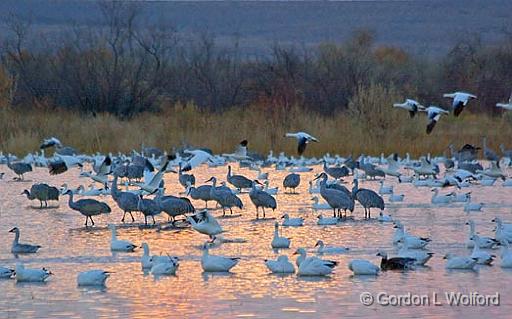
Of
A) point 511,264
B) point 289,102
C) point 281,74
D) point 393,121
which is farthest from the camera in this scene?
point 281,74

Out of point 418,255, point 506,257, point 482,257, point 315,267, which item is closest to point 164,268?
point 315,267

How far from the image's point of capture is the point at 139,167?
2323cm

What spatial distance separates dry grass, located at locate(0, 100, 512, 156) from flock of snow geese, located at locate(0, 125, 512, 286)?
1.29m

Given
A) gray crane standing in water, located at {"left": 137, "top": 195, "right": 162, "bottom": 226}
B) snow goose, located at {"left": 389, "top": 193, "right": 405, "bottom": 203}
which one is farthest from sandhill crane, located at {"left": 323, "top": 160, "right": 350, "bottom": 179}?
gray crane standing in water, located at {"left": 137, "top": 195, "right": 162, "bottom": 226}

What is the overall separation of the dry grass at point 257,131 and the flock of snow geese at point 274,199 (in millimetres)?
1286

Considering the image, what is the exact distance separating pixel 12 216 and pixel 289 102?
18478mm

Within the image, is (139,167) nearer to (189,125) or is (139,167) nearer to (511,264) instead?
(189,125)

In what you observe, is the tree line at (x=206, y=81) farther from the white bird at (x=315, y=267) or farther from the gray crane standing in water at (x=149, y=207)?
the white bird at (x=315, y=267)

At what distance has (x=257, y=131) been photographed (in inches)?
1212

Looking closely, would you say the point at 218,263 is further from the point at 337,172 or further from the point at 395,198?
the point at 337,172

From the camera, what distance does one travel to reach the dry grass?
99.0 feet

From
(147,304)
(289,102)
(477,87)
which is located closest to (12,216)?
(147,304)

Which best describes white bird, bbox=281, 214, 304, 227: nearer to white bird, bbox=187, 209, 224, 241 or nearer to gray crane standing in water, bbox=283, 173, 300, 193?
white bird, bbox=187, 209, 224, 241

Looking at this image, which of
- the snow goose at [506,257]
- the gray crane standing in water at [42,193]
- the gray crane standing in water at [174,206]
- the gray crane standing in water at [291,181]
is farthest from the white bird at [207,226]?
the gray crane standing in water at [291,181]
